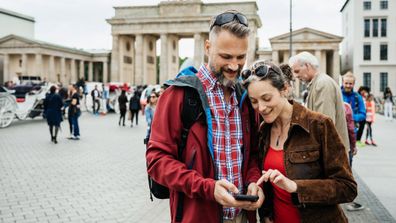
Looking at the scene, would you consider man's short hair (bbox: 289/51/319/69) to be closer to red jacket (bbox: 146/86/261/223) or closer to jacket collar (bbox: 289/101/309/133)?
jacket collar (bbox: 289/101/309/133)

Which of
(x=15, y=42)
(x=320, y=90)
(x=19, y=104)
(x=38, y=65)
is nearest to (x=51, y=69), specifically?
(x=38, y=65)

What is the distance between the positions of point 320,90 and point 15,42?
6800 centimetres

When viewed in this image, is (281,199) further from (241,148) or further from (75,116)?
(75,116)

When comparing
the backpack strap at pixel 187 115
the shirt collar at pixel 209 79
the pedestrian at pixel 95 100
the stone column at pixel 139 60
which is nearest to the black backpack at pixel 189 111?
the backpack strap at pixel 187 115

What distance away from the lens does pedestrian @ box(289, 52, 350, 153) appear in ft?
16.5

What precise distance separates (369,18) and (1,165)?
6264 centimetres

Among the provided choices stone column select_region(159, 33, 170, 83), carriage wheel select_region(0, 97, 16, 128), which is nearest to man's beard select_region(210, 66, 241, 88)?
carriage wheel select_region(0, 97, 16, 128)

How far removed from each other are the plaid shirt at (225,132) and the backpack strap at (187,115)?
9 centimetres

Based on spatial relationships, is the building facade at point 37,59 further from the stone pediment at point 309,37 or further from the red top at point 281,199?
the red top at point 281,199

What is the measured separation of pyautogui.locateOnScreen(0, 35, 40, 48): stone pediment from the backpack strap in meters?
66.8

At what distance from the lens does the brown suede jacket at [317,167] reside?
2369 millimetres

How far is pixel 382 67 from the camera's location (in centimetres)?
6209

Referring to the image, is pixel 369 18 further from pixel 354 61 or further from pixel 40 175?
pixel 40 175

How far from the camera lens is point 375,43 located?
204ft
